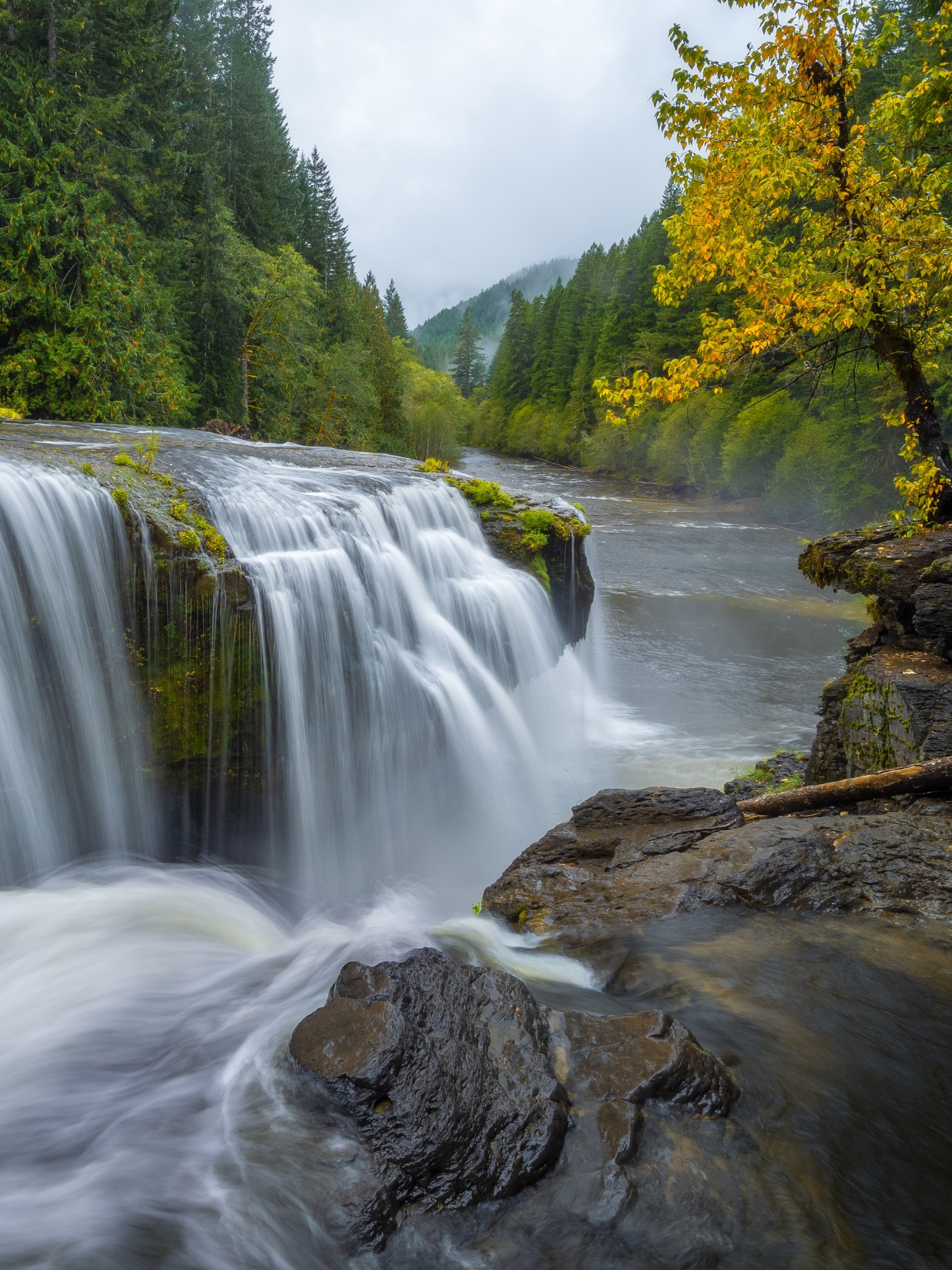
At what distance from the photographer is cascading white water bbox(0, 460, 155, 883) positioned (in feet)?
17.8

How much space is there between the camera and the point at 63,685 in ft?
18.3

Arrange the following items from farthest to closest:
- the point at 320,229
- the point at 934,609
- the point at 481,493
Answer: the point at 320,229, the point at 481,493, the point at 934,609

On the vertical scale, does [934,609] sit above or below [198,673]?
above

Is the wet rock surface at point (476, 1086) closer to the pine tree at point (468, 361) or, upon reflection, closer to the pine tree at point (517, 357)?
the pine tree at point (517, 357)

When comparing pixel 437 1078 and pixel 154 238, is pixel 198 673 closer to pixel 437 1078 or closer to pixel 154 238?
pixel 437 1078

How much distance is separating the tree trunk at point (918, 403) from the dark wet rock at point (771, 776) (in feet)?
10.7

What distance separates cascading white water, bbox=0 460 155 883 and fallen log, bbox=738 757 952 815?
17.3ft

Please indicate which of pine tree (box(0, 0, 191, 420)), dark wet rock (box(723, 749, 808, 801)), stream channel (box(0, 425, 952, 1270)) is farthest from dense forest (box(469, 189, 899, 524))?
pine tree (box(0, 0, 191, 420))

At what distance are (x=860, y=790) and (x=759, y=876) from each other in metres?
1.51

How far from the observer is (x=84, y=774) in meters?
5.77

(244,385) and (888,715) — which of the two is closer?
(888,715)

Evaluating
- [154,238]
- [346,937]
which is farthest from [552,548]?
[154,238]

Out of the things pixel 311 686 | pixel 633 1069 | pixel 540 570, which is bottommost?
pixel 311 686

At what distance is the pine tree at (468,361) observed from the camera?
343 ft
